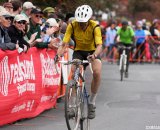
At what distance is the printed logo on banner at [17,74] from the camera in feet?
32.9

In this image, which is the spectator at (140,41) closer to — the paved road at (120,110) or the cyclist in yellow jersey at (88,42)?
the paved road at (120,110)

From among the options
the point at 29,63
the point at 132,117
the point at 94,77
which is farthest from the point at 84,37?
the point at 132,117

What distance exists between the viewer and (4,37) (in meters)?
10.9

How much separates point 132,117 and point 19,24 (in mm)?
2809

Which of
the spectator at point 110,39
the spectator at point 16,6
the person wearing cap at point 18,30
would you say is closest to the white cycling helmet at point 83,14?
the person wearing cap at point 18,30

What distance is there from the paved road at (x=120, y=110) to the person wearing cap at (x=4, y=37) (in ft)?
4.52

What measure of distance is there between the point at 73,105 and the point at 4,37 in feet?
7.56

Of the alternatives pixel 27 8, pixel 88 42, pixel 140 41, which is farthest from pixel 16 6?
pixel 140 41

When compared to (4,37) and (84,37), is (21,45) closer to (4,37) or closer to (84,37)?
(4,37)

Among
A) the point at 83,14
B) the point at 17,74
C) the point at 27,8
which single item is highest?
the point at 27,8

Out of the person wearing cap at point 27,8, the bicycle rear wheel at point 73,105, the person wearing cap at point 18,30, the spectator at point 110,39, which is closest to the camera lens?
the bicycle rear wheel at point 73,105

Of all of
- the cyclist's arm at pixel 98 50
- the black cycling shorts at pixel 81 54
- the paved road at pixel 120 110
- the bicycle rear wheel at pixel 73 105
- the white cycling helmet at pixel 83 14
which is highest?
the white cycling helmet at pixel 83 14

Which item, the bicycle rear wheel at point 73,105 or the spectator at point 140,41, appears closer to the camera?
the bicycle rear wheel at point 73,105

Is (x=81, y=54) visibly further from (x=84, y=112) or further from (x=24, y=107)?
(x=24, y=107)
